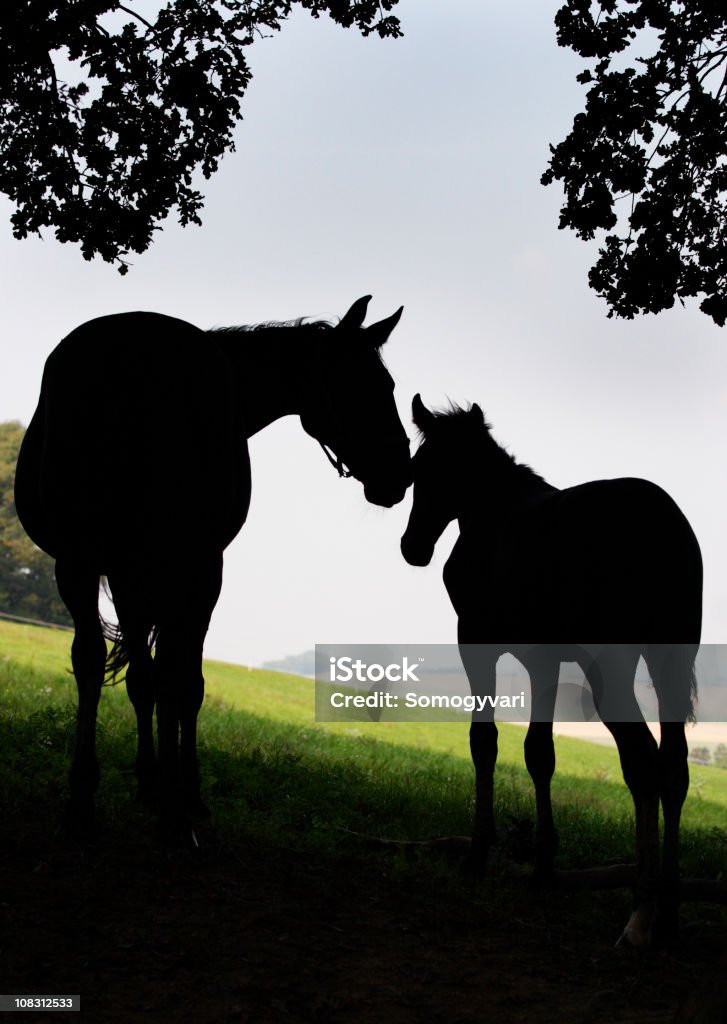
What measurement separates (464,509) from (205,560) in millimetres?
2759

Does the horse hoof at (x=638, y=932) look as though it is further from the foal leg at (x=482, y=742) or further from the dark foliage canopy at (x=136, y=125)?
the dark foliage canopy at (x=136, y=125)

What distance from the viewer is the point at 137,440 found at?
6.39 meters

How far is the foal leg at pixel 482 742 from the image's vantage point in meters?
7.11

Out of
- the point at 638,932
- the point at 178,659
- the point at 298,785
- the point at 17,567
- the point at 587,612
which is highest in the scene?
the point at 17,567

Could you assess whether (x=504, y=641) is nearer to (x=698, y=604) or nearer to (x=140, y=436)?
(x=698, y=604)

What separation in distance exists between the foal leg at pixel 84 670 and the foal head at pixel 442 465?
3.27m

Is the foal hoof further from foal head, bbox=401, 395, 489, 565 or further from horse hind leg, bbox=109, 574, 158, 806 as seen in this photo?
foal head, bbox=401, 395, 489, 565

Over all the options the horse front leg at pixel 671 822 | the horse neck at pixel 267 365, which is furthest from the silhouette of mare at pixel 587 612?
the horse neck at pixel 267 365

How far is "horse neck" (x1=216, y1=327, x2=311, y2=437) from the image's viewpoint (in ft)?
27.1

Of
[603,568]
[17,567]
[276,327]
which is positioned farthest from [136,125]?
[17,567]

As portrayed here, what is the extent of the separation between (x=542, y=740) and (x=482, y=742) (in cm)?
74

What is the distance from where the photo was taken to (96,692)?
21.9ft

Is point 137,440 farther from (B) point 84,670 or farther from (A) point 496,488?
(A) point 496,488

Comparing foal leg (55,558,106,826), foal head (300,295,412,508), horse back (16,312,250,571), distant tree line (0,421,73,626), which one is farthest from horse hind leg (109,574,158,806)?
distant tree line (0,421,73,626)
